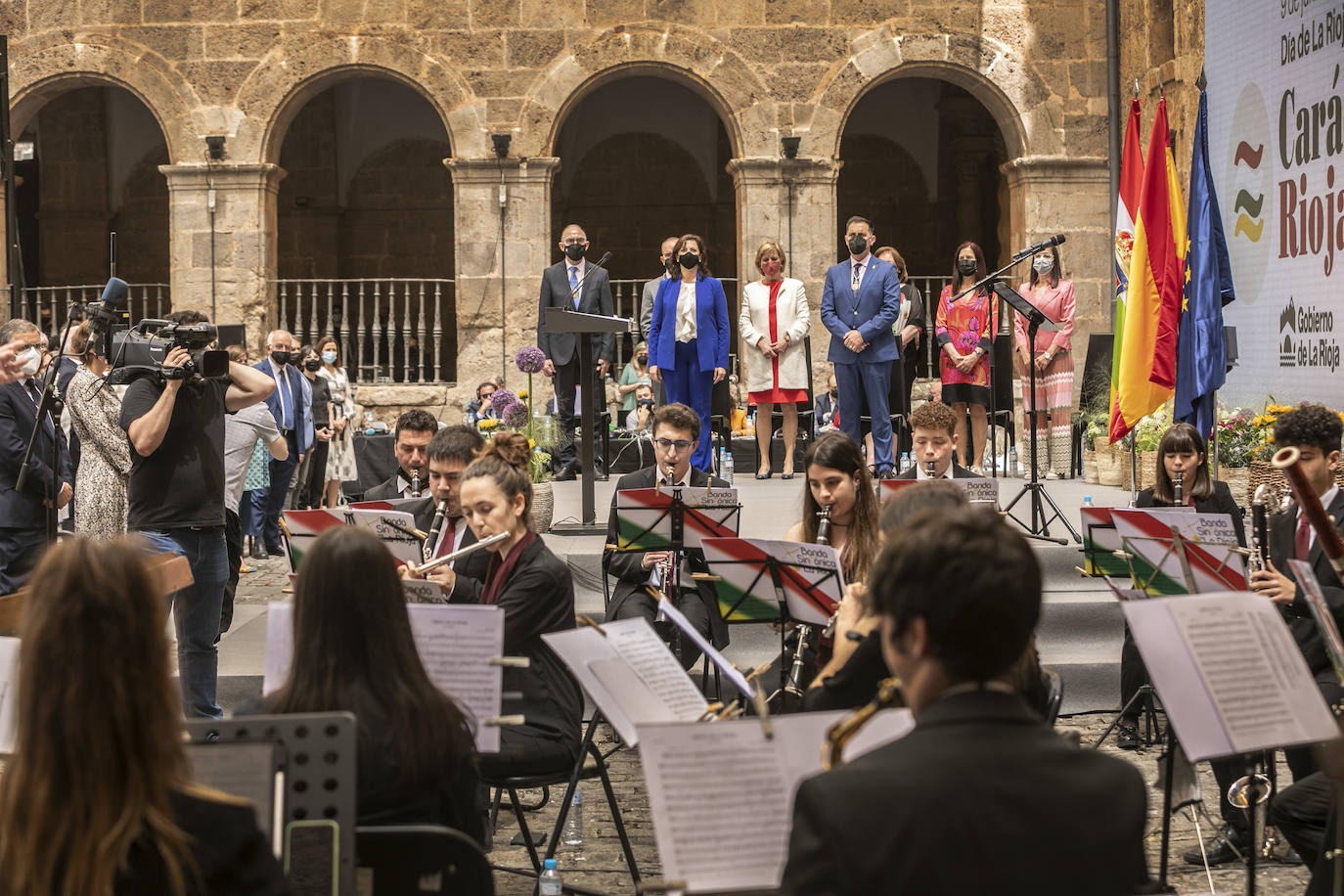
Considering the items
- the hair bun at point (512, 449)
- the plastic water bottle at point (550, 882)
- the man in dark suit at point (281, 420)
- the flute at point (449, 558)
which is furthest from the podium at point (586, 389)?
the plastic water bottle at point (550, 882)

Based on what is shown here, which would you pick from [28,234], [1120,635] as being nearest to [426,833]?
[1120,635]

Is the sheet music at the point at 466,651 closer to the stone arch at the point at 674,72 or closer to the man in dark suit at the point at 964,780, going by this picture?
the man in dark suit at the point at 964,780

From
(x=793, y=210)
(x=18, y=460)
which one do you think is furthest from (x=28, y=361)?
(x=793, y=210)

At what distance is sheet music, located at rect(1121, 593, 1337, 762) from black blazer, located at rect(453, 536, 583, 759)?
69.8 inches

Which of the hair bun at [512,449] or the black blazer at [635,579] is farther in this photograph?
the black blazer at [635,579]

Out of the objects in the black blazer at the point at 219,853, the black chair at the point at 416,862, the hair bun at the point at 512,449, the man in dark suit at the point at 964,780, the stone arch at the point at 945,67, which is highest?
the stone arch at the point at 945,67

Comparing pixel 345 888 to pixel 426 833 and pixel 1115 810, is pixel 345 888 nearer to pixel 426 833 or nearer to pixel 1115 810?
pixel 426 833

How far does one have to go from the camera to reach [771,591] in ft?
14.7

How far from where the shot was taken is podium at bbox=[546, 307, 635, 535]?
761 centimetres

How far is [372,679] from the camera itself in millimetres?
2779

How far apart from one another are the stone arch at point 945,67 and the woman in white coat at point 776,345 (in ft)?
12.2

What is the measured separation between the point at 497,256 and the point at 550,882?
34.3ft

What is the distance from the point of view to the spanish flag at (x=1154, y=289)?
24.7ft

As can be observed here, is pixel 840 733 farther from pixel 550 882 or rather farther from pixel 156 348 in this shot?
pixel 156 348
